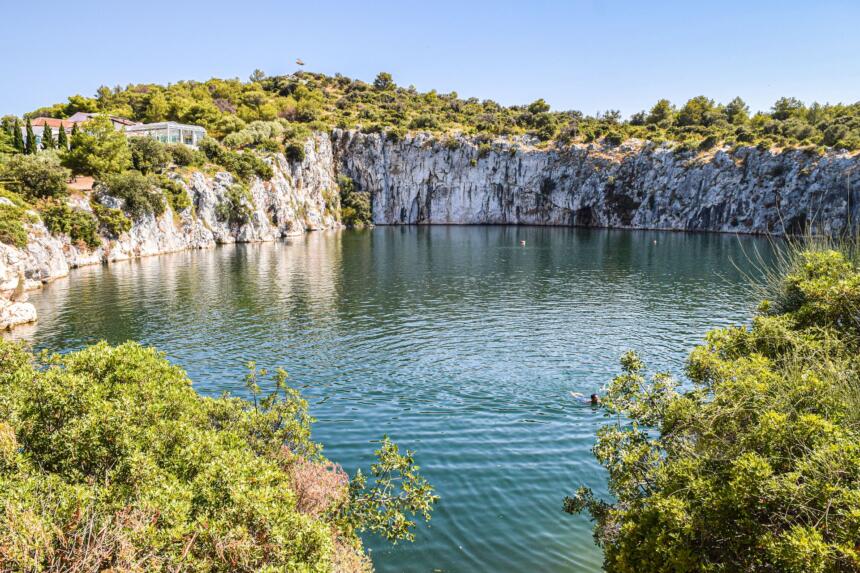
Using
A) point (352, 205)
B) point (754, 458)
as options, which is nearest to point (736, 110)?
point (352, 205)

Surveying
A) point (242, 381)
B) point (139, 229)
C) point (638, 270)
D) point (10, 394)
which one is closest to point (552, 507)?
point (10, 394)

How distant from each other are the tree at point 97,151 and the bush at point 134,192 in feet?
17.0

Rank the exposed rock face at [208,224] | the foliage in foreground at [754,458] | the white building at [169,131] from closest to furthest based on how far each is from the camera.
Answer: the foliage in foreground at [754,458] → the exposed rock face at [208,224] → the white building at [169,131]

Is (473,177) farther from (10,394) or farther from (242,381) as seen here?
(10,394)

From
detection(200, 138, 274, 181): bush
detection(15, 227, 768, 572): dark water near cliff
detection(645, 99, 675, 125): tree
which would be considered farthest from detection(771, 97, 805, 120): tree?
detection(200, 138, 274, 181): bush

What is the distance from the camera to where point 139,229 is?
7844 cm

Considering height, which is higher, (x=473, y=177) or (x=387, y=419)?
(x=473, y=177)

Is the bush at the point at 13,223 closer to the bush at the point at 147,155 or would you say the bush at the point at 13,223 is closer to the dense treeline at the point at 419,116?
the bush at the point at 147,155

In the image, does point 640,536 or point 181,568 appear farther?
point 640,536

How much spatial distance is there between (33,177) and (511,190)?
375ft

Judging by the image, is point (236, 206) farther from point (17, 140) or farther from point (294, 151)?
point (17, 140)

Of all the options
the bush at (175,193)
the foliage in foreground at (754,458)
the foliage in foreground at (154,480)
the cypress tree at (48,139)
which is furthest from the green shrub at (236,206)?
the foliage in foreground at (754,458)

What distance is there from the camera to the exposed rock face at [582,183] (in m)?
114

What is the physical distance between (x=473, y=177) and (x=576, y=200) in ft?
98.9
